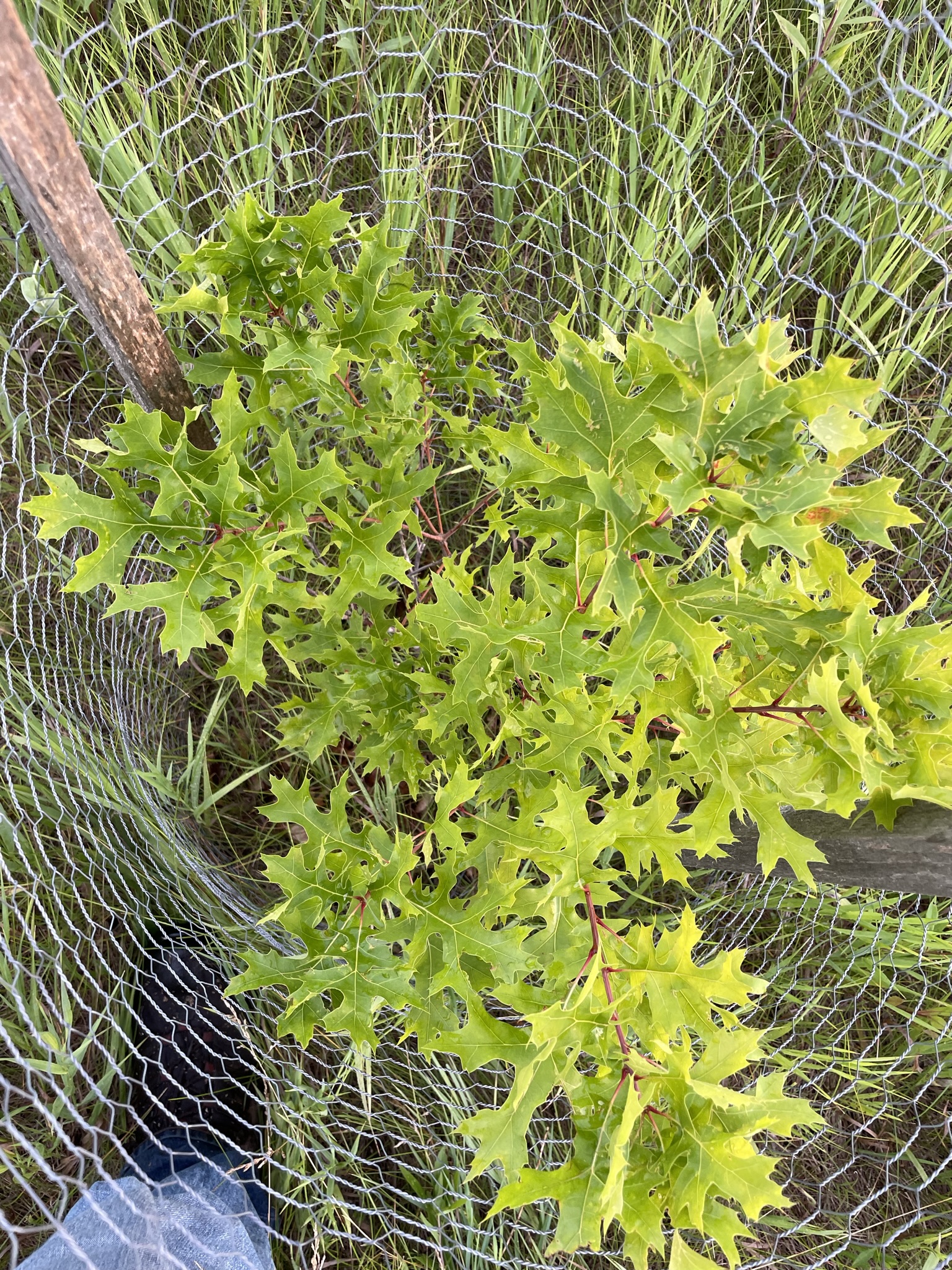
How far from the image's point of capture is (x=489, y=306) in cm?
177

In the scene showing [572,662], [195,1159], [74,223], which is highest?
[74,223]

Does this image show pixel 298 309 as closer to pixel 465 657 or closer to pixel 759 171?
pixel 465 657

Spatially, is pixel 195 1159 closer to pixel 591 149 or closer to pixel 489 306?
pixel 489 306

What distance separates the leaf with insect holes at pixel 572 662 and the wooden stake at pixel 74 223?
0.25 feet

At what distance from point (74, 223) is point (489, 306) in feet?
3.47

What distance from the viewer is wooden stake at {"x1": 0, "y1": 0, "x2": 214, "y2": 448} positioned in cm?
75

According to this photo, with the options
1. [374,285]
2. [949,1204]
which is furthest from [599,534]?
[949,1204]

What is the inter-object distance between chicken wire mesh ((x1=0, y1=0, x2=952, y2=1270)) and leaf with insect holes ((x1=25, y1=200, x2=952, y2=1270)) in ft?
1.75

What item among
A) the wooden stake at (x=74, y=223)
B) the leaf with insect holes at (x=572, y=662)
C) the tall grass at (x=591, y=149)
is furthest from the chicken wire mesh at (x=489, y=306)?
the leaf with insect holes at (x=572, y=662)

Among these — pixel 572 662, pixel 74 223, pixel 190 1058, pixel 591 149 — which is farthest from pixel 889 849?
pixel 591 149

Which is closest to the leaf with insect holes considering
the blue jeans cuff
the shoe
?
the shoe

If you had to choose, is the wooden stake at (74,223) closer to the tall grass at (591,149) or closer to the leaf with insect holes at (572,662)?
the leaf with insect holes at (572,662)

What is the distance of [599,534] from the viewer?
80 cm

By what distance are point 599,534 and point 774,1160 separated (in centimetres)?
57
